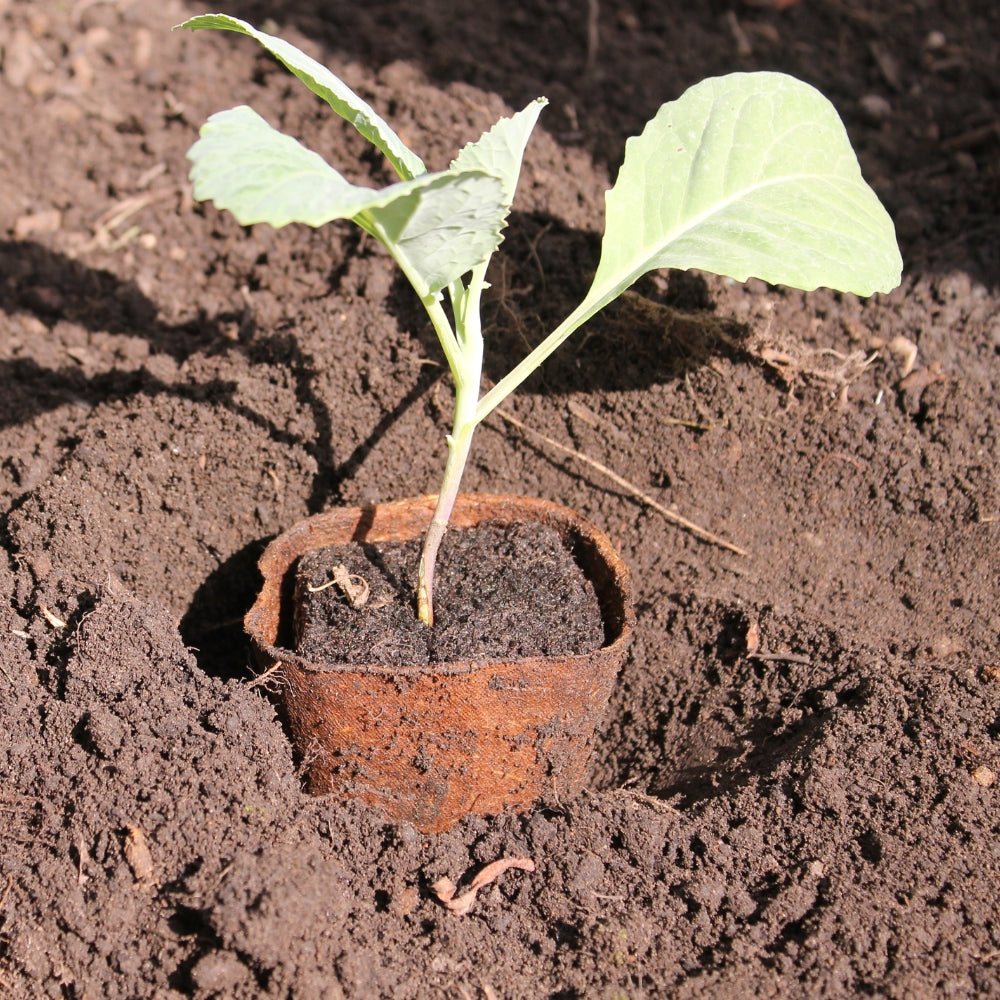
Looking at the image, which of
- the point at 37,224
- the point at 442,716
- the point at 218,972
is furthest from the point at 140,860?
the point at 37,224

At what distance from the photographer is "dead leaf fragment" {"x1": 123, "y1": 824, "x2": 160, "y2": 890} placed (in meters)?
1.30

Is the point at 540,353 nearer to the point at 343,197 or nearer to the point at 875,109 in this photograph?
the point at 343,197

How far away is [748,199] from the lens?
1488 mm

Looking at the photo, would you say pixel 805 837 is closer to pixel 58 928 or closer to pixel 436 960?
pixel 436 960

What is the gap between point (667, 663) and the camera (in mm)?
1779

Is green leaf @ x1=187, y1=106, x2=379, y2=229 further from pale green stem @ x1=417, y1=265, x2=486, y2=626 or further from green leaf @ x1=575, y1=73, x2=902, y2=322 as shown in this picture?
green leaf @ x1=575, y1=73, x2=902, y2=322

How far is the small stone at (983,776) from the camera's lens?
142 cm

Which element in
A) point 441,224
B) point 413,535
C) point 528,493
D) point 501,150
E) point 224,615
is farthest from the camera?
point 528,493

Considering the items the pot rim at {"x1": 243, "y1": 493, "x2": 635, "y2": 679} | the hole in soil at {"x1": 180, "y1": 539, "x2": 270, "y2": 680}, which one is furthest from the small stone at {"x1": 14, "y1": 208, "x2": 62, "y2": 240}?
the pot rim at {"x1": 243, "y1": 493, "x2": 635, "y2": 679}

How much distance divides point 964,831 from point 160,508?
1.41 m

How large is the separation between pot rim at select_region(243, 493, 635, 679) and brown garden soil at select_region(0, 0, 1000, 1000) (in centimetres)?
13

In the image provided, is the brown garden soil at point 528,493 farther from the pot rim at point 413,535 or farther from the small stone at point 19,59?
the pot rim at point 413,535

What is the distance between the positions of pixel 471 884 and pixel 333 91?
114 cm

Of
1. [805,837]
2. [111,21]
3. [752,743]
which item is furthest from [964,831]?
[111,21]
